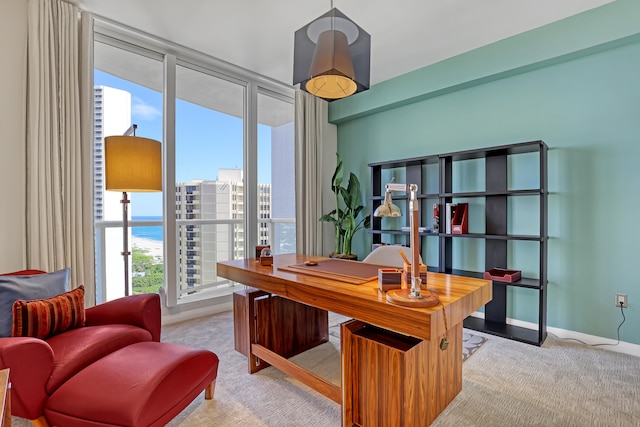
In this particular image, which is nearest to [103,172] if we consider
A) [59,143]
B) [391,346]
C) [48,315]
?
[59,143]

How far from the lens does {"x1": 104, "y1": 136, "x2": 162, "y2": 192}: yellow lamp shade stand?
7.47 feet

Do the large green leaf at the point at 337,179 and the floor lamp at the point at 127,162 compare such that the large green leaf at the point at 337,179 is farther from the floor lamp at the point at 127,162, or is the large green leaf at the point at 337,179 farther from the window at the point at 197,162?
the floor lamp at the point at 127,162

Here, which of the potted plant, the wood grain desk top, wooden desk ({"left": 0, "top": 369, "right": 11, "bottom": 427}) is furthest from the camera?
the potted plant

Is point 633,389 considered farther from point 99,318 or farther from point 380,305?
point 99,318

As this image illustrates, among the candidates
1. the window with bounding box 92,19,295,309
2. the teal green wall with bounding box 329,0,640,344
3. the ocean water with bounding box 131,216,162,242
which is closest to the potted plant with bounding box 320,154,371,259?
the window with bounding box 92,19,295,309

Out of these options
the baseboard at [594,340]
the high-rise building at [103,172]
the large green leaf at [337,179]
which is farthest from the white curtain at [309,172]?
the baseboard at [594,340]

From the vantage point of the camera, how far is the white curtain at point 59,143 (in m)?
2.34

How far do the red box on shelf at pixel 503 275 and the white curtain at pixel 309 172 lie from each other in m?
2.12

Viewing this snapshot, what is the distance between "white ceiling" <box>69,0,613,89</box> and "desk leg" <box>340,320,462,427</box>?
98.0 inches

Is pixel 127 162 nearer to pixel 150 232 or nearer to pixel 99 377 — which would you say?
pixel 150 232

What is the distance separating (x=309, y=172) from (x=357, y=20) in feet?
6.32

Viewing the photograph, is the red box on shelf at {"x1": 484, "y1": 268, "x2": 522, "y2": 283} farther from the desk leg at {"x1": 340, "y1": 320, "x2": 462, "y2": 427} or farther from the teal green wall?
the desk leg at {"x1": 340, "y1": 320, "x2": 462, "y2": 427}

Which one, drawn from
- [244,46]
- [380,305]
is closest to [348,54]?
[380,305]

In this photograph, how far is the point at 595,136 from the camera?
261 centimetres
